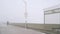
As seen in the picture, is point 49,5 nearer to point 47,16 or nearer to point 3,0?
point 47,16

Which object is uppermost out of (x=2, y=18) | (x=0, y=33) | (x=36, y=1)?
(x=36, y=1)

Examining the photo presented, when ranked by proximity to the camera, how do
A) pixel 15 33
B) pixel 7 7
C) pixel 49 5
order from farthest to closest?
pixel 7 7
pixel 49 5
pixel 15 33

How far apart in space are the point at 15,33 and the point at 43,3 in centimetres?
103

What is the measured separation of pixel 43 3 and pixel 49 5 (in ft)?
0.56

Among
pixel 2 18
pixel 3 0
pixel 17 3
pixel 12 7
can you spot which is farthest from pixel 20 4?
pixel 2 18

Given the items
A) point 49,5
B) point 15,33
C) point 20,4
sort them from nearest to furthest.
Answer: point 15,33 → point 49,5 → point 20,4

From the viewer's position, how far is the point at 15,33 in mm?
1850

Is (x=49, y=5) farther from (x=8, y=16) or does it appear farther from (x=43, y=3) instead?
(x=8, y=16)

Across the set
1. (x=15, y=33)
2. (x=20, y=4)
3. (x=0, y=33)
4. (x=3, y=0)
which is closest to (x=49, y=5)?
(x=20, y=4)

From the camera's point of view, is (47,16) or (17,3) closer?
(47,16)

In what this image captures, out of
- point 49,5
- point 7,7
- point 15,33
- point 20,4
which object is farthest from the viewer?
point 20,4

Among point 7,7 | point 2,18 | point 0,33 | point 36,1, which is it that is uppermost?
point 36,1

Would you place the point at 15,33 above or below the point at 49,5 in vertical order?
below

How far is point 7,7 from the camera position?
2.32 metres
